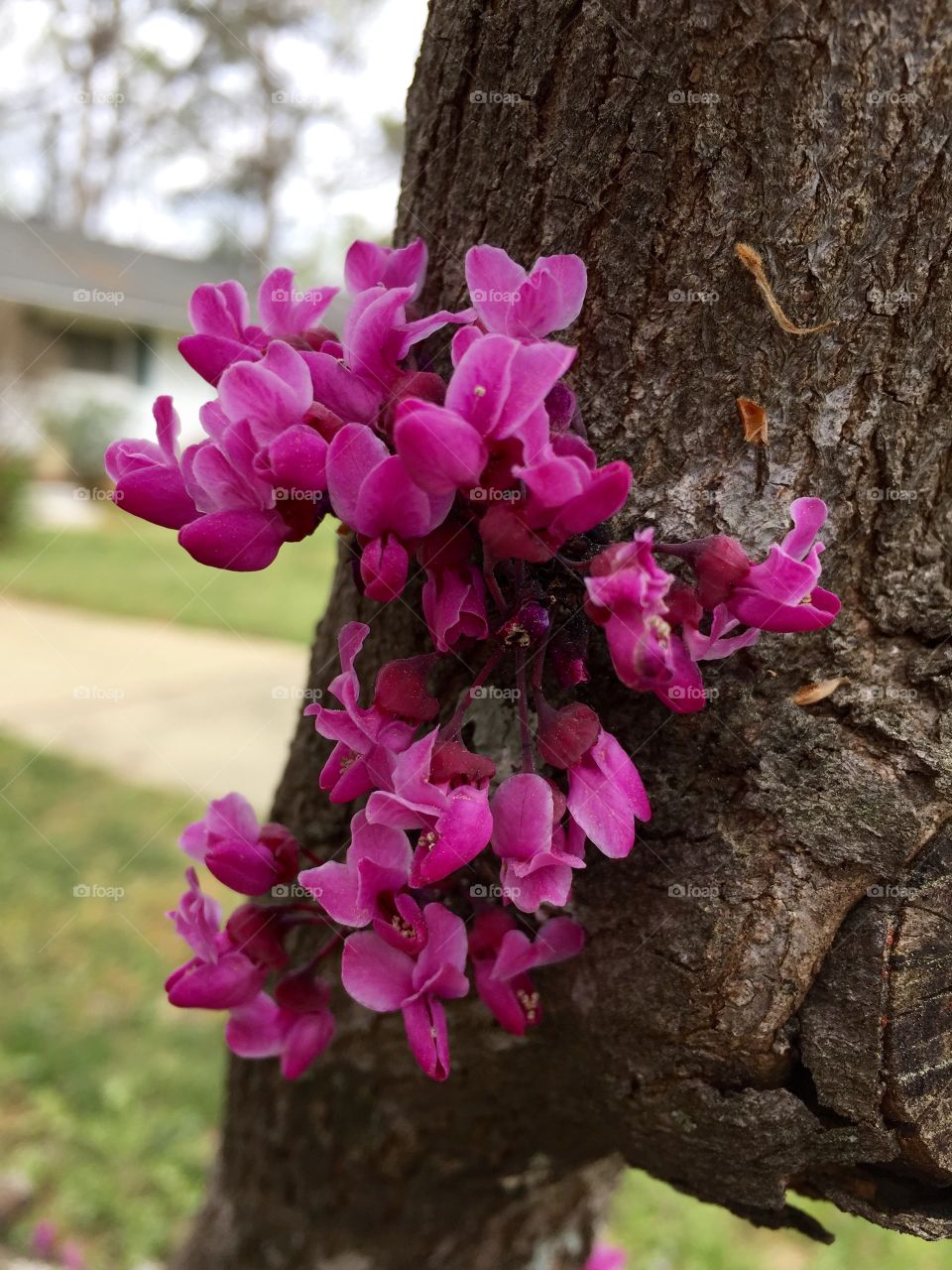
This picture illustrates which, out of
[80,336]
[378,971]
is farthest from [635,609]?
[80,336]

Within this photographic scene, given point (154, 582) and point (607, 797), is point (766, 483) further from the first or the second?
point (154, 582)

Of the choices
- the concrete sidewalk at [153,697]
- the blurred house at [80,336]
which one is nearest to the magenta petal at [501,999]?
the concrete sidewalk at [153,697]

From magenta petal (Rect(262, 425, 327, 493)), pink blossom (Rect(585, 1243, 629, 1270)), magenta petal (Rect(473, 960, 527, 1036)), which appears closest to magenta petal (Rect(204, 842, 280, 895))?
magenta petal (Rect(473, 960, 527, 1036))

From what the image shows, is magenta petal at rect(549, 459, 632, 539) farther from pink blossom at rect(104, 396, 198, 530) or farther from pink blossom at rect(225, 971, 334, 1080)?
pink blossom at rect(225, 971, 334, 1080)

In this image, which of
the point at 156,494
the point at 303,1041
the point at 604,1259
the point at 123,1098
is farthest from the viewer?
the point at 123,1098

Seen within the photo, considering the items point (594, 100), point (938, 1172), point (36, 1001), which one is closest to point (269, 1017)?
point (938, 1172)

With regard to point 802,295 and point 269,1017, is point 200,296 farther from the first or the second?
point 269,1017

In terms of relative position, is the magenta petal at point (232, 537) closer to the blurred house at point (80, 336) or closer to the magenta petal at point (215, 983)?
the magenta petal at point (215, 983)
